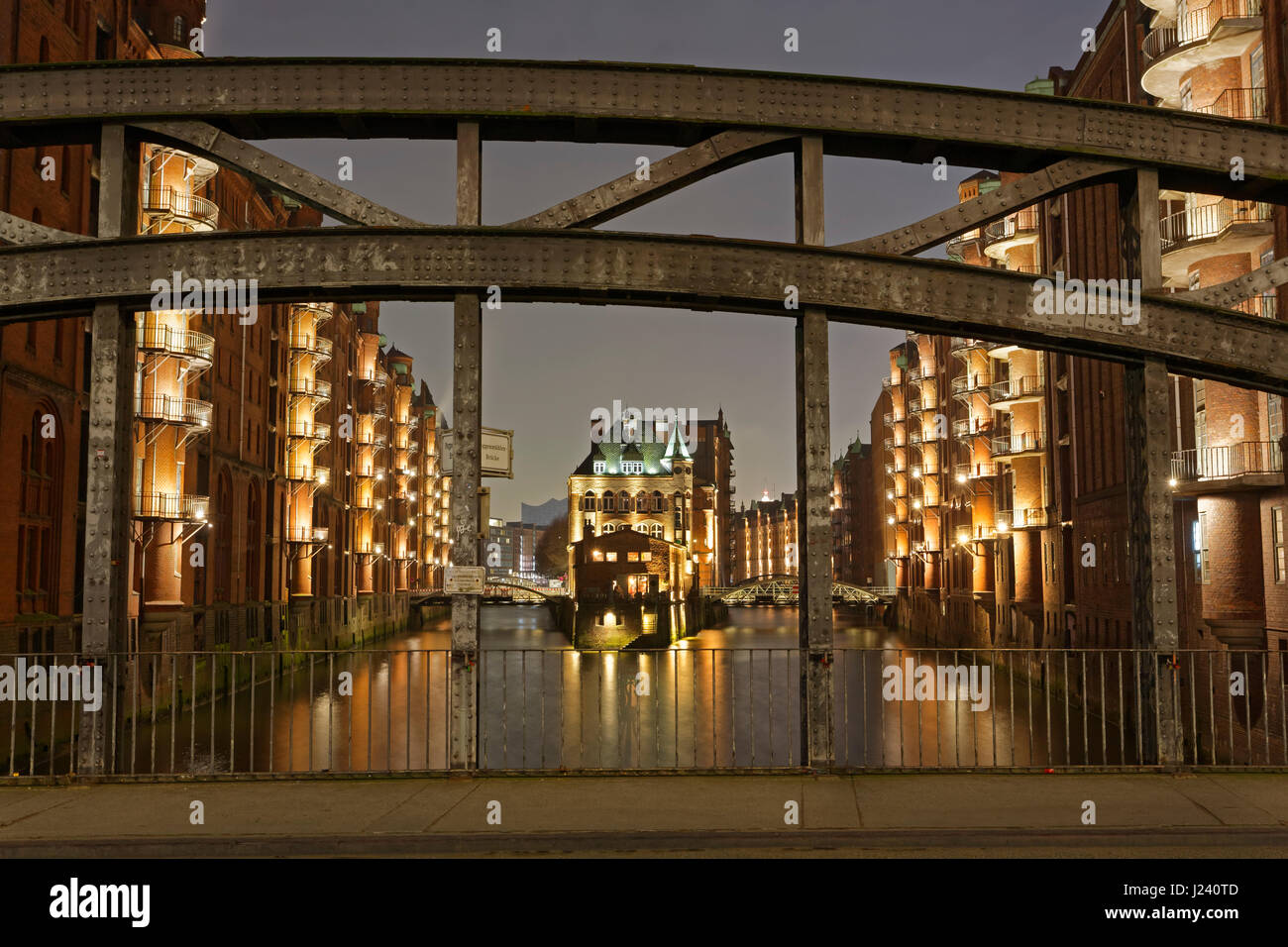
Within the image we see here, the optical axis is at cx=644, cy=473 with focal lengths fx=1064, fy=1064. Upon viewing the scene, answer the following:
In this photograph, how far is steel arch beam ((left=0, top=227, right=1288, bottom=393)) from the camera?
1057 cm

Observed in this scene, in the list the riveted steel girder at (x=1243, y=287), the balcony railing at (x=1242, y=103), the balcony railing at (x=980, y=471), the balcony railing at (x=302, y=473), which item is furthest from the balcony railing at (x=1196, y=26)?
the balcony railing at (x=302, y=473)

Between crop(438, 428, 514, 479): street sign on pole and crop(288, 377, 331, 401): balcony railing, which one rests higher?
crop(288, 377, 331, 401): balcony railing

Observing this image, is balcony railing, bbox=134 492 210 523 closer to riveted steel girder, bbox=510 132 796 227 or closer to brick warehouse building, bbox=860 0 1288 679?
riveted steel girder, bbox=510 132 796 227

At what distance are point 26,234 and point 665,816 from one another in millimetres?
8557

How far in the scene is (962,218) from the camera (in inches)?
430

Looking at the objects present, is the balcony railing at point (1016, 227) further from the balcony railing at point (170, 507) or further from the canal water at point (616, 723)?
the balcony railing at point (170, 507)

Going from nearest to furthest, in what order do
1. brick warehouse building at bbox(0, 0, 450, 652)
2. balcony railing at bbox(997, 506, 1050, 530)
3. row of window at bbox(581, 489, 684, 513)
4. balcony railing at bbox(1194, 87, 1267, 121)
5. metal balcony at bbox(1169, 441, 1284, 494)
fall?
metal balcony at bbox(1169, 441, 1284, 494) < balcony railing at bbox(1194, 87, 1267, 121) < brick warehouse building at bbox(0, 0, 450, 652) < balcony railing at bbox(997, 506, 1050, 530) < row of window at bbox(581, 489, 684, 513)

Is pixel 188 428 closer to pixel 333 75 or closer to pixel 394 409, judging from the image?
pixel 333 75

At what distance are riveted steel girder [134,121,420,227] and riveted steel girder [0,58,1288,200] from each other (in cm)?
16

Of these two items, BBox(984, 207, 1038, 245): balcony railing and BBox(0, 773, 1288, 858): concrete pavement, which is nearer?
BBox(0, 773, 1288, 858): concrete pavement

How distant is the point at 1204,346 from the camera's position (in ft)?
36.0

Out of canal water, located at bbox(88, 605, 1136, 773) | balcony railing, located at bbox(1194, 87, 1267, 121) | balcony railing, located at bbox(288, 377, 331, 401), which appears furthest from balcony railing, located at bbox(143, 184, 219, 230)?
balcony railing, located at bbox(1194, 87, 1267, 121)

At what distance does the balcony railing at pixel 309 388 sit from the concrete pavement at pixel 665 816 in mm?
47476

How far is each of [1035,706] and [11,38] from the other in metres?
36.1
